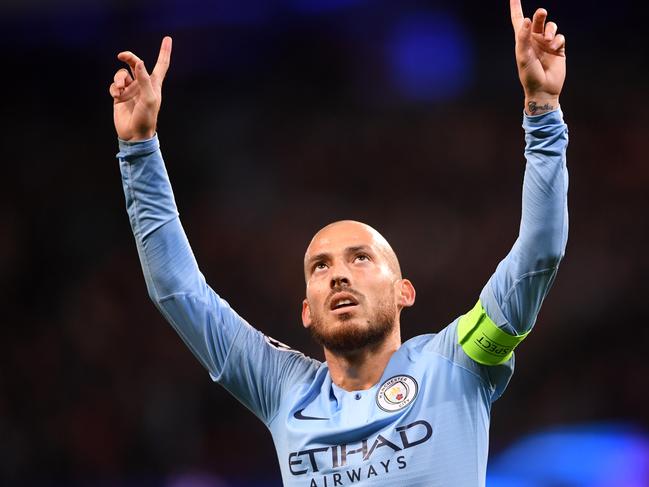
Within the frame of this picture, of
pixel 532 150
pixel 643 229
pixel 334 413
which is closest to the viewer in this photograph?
pixel 532 150

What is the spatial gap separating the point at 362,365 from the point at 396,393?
0.76 feet

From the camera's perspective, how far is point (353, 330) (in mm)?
3596

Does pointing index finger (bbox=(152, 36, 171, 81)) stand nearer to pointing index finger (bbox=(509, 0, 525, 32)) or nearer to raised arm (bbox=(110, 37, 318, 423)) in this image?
raised arm (bbox=(110, 37, 318, 423))

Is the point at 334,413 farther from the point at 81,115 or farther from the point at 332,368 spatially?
the point at 81,115

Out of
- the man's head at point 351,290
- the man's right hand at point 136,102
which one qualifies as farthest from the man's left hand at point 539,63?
the man's right hand at point 136,102

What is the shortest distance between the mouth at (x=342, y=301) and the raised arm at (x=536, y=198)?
1.76ft

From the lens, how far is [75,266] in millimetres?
9008

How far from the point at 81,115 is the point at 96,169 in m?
0.63

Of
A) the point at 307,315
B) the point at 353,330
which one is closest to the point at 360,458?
the point at 353,330

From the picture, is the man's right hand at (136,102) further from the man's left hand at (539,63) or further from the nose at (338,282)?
the man's left hand at (539,63)

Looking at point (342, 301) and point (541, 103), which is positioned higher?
point (541, 103)

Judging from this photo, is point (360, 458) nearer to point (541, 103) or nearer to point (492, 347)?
point (492, 347)

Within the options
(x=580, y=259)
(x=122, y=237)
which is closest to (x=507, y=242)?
(x=580, y=259)

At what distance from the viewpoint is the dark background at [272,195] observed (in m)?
7.59
